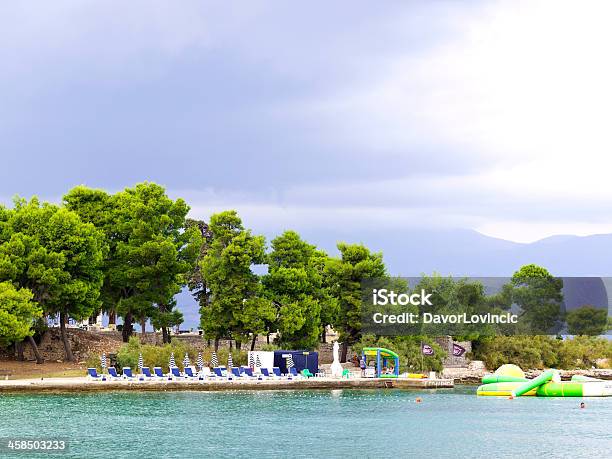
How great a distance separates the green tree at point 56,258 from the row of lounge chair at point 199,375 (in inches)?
298

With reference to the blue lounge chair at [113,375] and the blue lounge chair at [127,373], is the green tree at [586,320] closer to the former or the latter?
the blue lounge chair at [127,373]

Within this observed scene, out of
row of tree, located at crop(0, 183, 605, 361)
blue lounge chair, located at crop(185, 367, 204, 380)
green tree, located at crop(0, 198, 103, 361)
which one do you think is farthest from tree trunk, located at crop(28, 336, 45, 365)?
blue lounge chair, located at crop(185, 367, 204, 380)

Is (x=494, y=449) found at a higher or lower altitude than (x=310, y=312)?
lower

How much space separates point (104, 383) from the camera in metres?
60.5

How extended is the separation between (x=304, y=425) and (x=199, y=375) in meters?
18.2

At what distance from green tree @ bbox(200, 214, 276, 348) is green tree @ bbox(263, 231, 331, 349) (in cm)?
143

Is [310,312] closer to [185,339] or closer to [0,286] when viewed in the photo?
[185,339]

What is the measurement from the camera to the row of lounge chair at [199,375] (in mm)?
62219

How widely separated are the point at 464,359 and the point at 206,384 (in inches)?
1236

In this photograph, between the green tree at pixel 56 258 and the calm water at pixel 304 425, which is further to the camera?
the green tree at pixel 56 258

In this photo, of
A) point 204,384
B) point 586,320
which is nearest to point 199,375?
point 204,384

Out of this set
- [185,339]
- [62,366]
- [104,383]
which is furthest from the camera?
[185,339]

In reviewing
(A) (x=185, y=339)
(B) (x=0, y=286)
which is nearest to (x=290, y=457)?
(B) (x=0, y=286)

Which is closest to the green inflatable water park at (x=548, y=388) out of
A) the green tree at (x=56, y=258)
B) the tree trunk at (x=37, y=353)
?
the green tree at (x=56, y=258)
